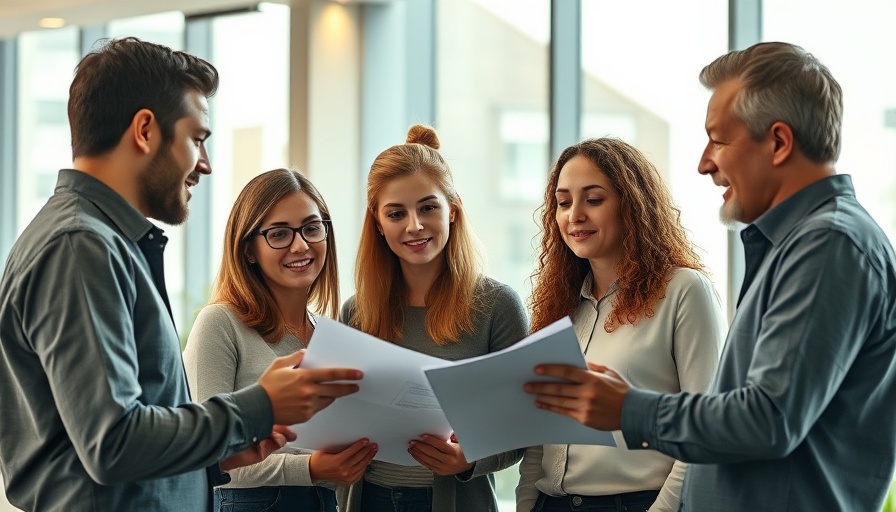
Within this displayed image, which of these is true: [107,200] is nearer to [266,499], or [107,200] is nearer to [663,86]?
[266,499]

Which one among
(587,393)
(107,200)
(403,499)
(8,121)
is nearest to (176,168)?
(107,200)

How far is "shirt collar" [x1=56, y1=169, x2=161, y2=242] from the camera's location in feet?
6.44

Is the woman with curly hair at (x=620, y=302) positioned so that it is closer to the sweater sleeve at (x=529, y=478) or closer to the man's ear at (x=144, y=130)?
the sweater sleeve at (x=529, y=478)

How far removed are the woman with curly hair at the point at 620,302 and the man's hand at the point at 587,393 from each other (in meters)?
0.55

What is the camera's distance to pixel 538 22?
5.49m

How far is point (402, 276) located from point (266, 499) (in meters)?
0.71

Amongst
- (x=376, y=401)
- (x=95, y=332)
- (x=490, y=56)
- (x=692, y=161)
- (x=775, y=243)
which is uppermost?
(x=490, y=56)

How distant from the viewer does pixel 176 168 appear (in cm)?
207

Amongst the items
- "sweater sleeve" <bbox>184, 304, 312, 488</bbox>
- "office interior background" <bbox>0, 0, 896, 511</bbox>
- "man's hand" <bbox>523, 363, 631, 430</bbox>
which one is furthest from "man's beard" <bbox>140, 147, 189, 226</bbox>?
"office interior background" <bbox>0, 0, 896, 511</bbox>

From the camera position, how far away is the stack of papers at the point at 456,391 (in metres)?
1.96

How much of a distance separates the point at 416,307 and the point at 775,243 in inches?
47.4

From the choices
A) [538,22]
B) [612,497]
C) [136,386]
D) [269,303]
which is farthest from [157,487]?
[538,22]

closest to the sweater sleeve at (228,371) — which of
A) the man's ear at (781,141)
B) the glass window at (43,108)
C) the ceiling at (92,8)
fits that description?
the man's ear at (781,141)

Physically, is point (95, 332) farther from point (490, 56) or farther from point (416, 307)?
point (490, 56)
